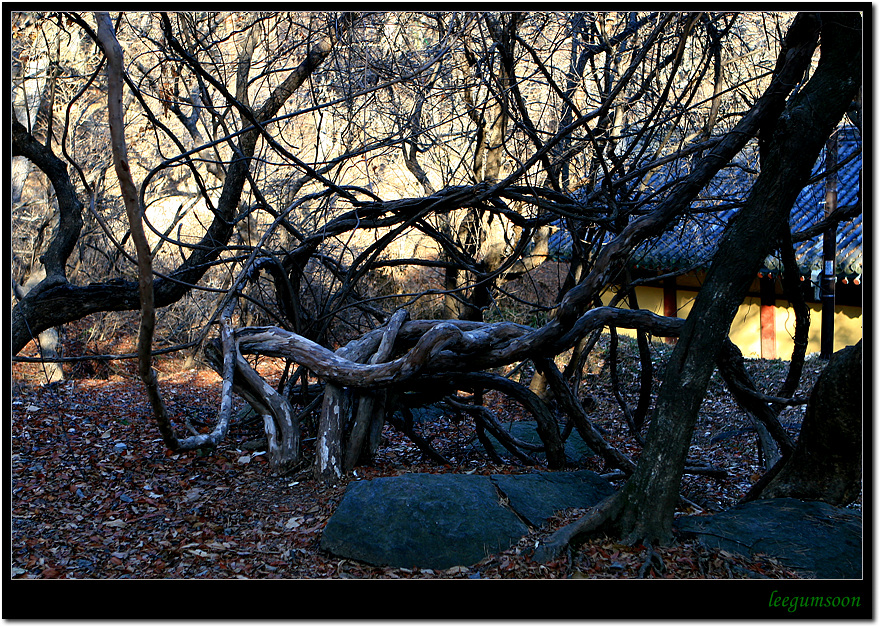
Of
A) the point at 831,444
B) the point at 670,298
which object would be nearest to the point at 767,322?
the point at 670,298

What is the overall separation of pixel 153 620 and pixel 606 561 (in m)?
2.17

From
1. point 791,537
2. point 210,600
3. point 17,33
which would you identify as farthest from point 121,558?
point 17,33

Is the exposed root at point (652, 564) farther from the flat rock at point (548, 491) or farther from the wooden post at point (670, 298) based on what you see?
the wooden post at point (670, 298)

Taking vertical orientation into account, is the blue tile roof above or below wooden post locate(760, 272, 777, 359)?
above

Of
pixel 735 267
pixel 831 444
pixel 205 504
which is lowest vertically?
pixel 205 504

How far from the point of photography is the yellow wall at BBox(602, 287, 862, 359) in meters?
10.2

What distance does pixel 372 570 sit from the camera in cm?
349

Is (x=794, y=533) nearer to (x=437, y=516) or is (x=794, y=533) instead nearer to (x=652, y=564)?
(x=652, y=564)

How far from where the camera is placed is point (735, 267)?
11.5 feet

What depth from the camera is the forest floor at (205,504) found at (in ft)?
11.3

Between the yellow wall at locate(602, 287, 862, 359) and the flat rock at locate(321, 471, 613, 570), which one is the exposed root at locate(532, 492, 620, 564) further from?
the yellow wall at locate(602, 287, 862, 359)

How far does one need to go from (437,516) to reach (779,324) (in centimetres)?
967

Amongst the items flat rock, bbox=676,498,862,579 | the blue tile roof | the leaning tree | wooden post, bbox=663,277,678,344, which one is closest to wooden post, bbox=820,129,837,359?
the blue tile roof

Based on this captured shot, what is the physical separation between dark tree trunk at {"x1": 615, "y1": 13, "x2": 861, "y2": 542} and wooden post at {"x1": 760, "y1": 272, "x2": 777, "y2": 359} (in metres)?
8.37
